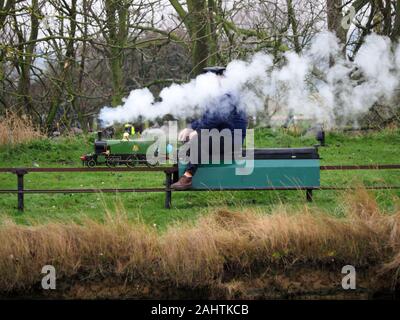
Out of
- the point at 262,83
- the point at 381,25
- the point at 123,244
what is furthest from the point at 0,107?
the point at 123,244

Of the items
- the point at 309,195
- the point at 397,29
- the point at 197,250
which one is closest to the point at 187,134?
the point at 309,195

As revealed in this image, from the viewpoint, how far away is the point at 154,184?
1123 cm

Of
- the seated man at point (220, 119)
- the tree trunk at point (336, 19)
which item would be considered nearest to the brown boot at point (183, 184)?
the seated man at point (220, 119)

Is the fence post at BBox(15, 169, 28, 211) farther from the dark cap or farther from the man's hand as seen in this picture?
the dark cap

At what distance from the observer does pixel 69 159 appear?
14.3 metres

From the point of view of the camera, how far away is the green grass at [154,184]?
30.5 ft

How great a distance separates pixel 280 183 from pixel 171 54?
2318 cm

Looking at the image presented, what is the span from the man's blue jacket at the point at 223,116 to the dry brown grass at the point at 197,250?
2078mm

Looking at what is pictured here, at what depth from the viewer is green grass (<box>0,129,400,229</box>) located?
30.5 ft

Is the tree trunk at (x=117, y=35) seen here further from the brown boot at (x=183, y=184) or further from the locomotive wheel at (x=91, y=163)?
the brown boot at (x=183, y=184)

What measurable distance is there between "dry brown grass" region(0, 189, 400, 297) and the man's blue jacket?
2.08 metres

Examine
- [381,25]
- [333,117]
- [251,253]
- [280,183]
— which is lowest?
[251,253]

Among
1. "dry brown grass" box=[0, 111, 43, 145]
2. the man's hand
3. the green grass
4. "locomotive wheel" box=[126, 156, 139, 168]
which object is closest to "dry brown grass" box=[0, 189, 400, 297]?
the green grass
